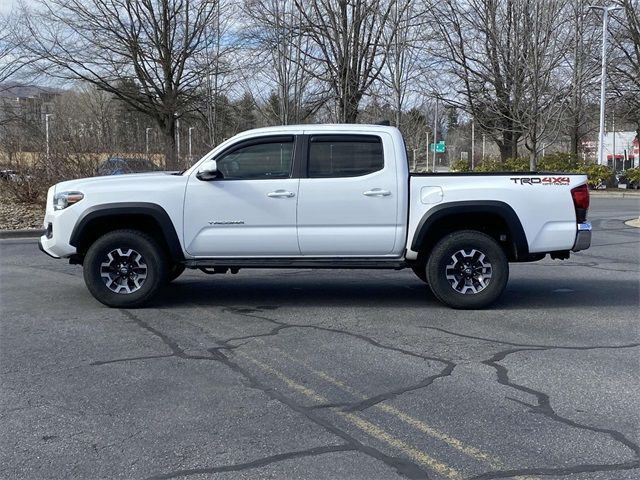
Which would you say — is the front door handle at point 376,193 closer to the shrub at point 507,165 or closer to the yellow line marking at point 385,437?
the yellow line marking at point 385,437

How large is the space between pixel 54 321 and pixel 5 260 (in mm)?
5192

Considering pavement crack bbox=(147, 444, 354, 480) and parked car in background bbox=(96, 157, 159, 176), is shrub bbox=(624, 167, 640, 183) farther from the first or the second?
pavement crack bbox=(147, 444, 354, 480)

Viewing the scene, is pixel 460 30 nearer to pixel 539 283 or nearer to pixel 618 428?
pixel 539 283

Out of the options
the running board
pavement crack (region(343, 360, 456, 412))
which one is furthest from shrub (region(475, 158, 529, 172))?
pavement crack (region(343, 360, 456, 412))

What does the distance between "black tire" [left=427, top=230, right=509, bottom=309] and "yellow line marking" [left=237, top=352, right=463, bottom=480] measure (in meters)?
2.88

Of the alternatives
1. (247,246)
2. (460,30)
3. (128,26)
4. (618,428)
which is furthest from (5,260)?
(460,30)

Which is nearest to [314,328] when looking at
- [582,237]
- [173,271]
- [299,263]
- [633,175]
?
[299,263]

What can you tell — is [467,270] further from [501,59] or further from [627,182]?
[627,182]

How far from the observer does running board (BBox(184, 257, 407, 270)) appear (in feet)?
25.7

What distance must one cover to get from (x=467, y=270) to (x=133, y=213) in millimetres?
3654

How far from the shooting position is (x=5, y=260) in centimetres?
1193

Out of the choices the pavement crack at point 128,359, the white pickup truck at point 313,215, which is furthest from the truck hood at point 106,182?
the pavement crack at point 128,359

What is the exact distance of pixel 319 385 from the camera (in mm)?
5324

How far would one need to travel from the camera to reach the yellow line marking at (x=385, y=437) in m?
3.91
